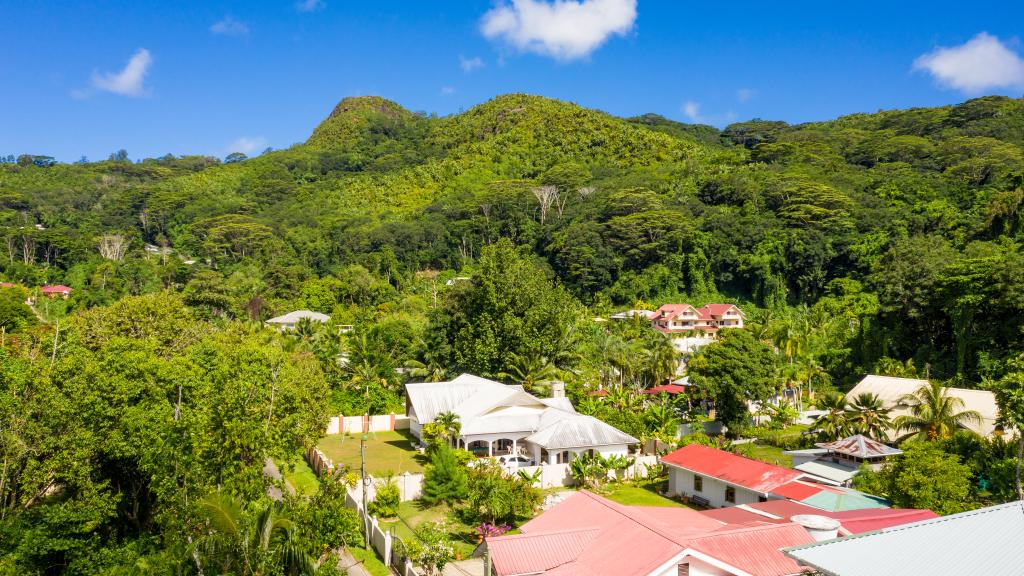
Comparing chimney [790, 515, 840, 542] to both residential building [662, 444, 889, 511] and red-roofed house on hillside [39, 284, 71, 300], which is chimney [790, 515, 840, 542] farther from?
red-roofed house on hillside [39, 284, 71, 300]

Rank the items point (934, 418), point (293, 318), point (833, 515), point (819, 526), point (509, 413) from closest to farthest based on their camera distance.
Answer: point (819, 526)
point (833, 515)
point (934, 418)
point (509, 413)
point (293, 318)

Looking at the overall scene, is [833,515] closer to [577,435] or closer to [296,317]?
[577,435]

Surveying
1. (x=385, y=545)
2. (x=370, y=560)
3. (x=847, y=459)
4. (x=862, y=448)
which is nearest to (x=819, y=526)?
(x=385, y=545)

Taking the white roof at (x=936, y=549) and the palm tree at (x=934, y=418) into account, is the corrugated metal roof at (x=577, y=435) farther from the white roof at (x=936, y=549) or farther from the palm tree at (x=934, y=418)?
the white roof at (x=936, y=549)

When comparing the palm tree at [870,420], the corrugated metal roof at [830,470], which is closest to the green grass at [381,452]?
the corrugated metal roof at [830,470]

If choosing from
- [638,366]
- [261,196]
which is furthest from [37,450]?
[261,196]

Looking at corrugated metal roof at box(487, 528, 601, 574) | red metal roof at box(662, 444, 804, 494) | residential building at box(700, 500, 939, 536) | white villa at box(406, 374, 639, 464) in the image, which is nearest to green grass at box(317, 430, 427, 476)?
white villa at box(406, 374, 639, 464)
